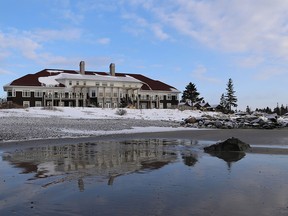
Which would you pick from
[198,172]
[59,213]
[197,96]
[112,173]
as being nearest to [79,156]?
[112,173]

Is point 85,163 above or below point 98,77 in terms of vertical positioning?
below

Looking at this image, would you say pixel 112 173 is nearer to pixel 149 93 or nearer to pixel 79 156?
pixel 79 156

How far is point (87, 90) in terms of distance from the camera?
80.4m

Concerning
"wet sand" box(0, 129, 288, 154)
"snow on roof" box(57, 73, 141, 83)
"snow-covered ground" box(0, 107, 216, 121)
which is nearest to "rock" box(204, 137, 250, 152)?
"wet sand" box(0, 129, 288, 154)

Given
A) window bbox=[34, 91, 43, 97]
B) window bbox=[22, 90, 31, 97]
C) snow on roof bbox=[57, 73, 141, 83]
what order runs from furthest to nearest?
snow on roof bbox=[57, 73, 141, 83] → window bbox=[34, 91, 43, 97] → window bbox=[22, 90, 31, 97]

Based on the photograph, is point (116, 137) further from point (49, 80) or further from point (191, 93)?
point (191, 93)

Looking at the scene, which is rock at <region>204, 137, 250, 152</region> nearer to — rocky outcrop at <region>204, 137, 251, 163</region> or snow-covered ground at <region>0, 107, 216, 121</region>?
rocky outcrop at <region>204, 137, 251, 163</region>

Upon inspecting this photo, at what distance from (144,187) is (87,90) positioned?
7461 cm

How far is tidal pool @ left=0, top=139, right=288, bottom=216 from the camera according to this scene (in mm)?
5566

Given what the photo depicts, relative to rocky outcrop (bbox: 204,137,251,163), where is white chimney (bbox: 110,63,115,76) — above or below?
above

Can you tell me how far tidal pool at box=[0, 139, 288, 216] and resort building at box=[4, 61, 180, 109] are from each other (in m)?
63.3

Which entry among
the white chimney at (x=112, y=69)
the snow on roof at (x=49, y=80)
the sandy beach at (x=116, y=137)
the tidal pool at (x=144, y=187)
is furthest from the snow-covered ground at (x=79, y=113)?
the white chimney at (x=112, y=69)

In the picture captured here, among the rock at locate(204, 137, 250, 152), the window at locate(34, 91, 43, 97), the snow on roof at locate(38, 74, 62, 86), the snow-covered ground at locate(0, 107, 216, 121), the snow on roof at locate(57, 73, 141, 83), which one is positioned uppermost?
the snow on roof at locate(57, 73, 141, 83)

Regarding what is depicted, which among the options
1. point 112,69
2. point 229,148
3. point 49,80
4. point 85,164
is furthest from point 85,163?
point 112,69
